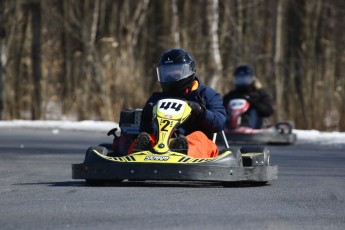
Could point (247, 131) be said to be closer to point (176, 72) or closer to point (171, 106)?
point (176, 72)

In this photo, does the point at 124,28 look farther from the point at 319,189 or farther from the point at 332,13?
the point at 319,189

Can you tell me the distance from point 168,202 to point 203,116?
2.49m

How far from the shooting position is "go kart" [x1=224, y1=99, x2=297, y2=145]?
22.0 m

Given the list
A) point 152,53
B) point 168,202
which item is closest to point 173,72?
point 168,202

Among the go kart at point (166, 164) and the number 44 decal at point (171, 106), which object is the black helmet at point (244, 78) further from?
the number 44 decal at point (171, 106)

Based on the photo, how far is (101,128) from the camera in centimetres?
2570

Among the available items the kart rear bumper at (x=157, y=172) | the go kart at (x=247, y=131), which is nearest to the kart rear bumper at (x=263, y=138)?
the go kart at (x=247, y=131)

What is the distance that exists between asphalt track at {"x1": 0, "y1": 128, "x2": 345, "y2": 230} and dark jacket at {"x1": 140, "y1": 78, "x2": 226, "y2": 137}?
1.93 feet

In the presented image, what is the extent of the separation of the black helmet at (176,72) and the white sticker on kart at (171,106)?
0.62 meters

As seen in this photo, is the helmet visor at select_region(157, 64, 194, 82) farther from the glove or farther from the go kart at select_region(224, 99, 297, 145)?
the go kart at select_region(224, 99, 297, 145)

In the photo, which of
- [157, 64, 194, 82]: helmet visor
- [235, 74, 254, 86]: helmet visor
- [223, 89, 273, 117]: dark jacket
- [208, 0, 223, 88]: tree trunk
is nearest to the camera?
[157, 64, 194, 82]: helmet visor

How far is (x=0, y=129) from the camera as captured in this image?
25562 mm

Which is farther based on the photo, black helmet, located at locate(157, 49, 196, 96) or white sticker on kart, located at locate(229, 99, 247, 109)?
white sticker on kart, located at locate(229, 99, 247, 109)

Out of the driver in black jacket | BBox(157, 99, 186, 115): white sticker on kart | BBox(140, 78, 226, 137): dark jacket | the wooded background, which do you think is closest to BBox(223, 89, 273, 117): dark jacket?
the driver in black jacket
